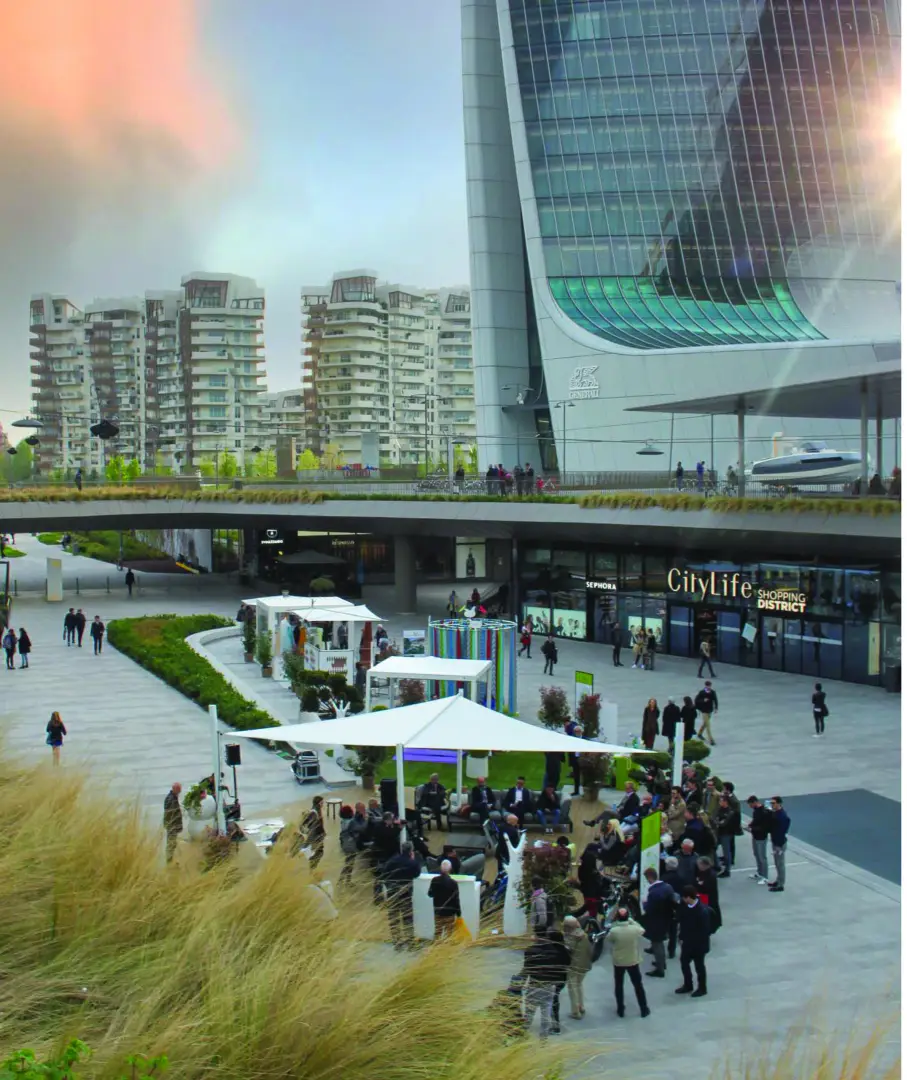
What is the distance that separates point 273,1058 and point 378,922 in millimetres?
2461

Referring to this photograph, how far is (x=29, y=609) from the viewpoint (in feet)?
150

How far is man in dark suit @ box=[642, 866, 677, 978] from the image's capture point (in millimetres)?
11609

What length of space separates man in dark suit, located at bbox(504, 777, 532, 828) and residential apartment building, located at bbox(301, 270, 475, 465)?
139 m

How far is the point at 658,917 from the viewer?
38.2 feet

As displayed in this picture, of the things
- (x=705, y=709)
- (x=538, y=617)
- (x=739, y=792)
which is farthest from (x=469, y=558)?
(x=739, y=792)

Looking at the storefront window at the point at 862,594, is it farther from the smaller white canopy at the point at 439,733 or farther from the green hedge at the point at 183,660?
the smaller white canopy at the point at 439,733

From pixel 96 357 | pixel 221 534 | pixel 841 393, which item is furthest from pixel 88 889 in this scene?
pixel 96 357

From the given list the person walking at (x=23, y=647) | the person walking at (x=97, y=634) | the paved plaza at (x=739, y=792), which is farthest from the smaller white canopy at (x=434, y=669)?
the person walking at (x=97, y=634)

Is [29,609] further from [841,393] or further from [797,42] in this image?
[797,42]

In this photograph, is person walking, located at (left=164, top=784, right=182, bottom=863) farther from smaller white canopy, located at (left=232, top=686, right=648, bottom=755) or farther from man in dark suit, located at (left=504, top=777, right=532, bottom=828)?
man in dark suit, located at (left=504, top=777, right=532, bottom=828)

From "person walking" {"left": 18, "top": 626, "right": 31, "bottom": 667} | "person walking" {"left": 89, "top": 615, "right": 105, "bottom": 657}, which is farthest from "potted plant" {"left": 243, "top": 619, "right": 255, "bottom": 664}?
"person walking" {"left": 18, "top": 626, "right": 31, "bottom": 667}

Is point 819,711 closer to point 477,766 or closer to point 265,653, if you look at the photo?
point 477,766

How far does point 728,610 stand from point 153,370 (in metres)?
149

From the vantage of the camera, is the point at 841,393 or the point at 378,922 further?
the point at 841,393
